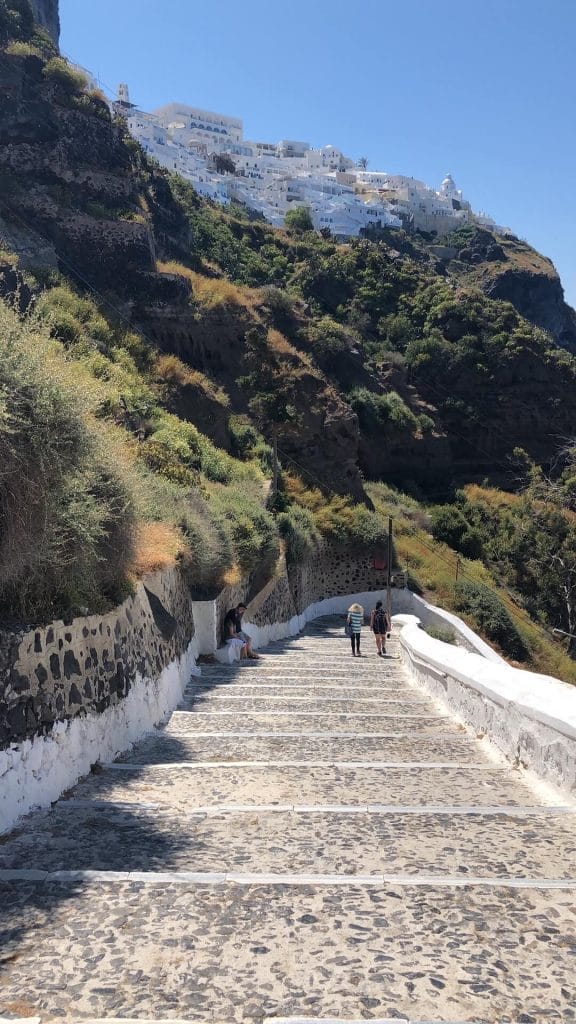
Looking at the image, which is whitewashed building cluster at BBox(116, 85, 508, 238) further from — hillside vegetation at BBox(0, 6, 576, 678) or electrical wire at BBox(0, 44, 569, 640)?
electrical wire at BBox(0, 44, 569, 640)

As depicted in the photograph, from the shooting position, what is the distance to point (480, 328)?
53.2 m

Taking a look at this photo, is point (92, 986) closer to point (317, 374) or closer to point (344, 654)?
point (344, 654)

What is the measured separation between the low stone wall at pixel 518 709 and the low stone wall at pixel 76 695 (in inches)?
135

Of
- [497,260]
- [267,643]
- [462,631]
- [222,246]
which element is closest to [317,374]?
[462,631]

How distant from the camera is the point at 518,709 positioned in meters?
6.14

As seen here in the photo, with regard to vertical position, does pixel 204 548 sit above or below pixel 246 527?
below

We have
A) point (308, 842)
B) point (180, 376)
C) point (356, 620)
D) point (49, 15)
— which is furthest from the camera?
point (49, 15)

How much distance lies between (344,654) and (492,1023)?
14.4 m

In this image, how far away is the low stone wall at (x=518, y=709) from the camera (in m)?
5.18

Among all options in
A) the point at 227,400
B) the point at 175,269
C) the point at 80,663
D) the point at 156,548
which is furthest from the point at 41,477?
the point at 175,269

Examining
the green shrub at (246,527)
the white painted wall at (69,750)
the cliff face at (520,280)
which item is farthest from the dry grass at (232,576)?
the cliff face at (520,280)

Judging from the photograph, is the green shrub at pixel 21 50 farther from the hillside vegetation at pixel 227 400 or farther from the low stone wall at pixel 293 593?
the low stone wall at pixel 293 593

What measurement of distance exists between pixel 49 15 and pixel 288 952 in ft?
316

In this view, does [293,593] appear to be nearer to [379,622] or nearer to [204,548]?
[379,622]
